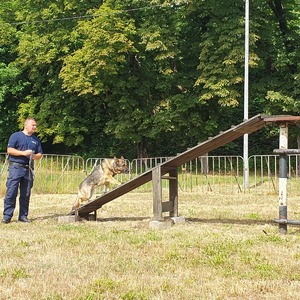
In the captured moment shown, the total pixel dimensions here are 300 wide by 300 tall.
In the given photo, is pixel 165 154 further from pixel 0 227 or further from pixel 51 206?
pixel 0 227

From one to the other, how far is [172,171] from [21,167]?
266 cm

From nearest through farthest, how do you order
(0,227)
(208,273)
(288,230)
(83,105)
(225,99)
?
(208,273)
(288,230)
(0,227)
(225,99)
(83,105)

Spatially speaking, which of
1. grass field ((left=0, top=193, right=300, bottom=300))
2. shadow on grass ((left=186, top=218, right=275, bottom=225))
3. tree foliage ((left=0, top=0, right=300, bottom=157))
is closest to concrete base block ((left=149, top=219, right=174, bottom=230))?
grass field ((left=0, top=193, right=300, bottom=300))

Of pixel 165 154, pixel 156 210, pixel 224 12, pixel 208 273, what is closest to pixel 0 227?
pixel 156 210

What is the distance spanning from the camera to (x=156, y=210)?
27.4 feet

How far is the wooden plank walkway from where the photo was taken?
7402 mm

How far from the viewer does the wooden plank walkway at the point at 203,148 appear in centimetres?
740

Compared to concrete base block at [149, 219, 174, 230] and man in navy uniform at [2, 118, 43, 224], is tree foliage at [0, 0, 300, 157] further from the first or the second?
concrete base block at [149, 219, 174, 230]

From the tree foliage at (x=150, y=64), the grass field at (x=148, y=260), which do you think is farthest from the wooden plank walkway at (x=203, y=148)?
the tree foliage at (x=150, y=64)

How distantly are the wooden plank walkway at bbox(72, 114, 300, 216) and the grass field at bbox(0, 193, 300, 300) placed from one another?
43cm

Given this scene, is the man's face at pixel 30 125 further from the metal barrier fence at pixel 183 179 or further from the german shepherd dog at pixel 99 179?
the metal barrier fence at pixel 183 179

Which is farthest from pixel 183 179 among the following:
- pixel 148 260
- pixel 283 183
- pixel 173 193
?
pixel 148 260

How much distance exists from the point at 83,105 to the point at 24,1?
6615 millimetres

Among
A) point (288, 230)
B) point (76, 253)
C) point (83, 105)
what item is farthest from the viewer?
point (83, 105)
